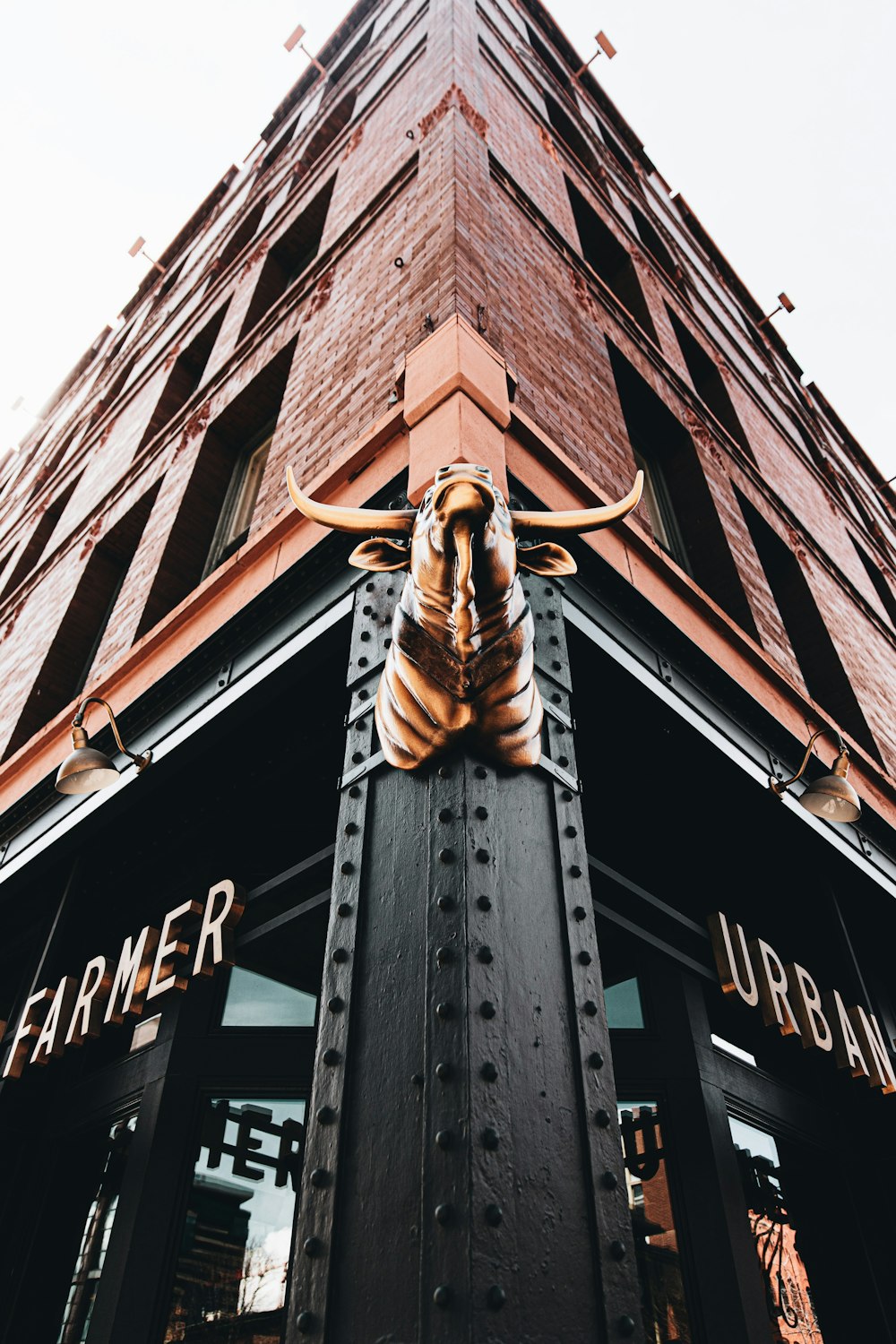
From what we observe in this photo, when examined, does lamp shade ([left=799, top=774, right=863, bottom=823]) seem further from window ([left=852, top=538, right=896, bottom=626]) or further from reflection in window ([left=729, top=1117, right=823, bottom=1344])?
window ([left=852, top=538, right=896, bottom=626])

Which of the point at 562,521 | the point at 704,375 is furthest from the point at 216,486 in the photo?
the point at 704,375

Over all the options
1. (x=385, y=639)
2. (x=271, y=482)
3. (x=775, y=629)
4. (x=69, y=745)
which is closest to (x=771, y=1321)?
(x=385, y=639)

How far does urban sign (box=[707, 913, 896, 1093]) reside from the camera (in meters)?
4.43

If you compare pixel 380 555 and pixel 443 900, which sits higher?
pixel 380 555

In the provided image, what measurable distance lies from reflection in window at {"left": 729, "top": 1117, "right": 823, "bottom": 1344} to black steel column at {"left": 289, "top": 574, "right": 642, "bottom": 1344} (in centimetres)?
300

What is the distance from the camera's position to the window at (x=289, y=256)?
36.4 ft

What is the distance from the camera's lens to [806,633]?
942 cm

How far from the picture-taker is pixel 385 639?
3.97 m

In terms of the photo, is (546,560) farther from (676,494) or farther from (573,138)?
(573,138)

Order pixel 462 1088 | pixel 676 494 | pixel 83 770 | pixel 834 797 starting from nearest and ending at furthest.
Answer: pixel 462 1088 < pixel 83 770 < pixel 834 797 < pixel 676 494

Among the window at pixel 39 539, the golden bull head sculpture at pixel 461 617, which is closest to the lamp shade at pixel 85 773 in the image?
the golden bull head sculpture at pixel 461 617

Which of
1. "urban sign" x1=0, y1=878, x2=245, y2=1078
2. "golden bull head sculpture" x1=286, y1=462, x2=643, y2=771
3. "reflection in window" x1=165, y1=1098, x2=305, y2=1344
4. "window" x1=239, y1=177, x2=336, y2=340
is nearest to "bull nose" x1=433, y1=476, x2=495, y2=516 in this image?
"golden bull head sculpture" x1=286, y1=462, x2=643, y2=771

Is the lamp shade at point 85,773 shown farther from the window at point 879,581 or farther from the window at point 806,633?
the window at point 879,581

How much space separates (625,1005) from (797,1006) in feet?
3.71
